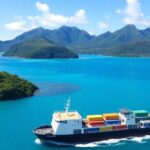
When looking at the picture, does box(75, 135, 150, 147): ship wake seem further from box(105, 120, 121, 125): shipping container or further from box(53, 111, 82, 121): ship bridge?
box(53, 111, 82, 121): ship bridge

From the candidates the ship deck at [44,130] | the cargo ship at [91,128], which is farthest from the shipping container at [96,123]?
the ship deck at [44,130]

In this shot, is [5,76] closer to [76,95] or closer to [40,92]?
[40,92]

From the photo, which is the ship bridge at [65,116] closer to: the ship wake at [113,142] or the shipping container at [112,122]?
the ship wake at [113,142]

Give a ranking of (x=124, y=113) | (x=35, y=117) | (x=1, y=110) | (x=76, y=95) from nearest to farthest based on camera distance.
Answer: (x=124, y=113)
(x=35, y=117)
(x=1, y=110)
(x=76, y=95)

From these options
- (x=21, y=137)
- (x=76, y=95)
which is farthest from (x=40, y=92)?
(x=21, y=137)

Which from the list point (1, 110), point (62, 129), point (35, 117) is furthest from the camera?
point (1, 110)

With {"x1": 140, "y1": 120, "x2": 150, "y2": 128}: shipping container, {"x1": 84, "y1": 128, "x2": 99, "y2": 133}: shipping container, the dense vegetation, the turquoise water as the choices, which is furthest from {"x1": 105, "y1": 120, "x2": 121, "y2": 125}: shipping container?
the dense vegetation
